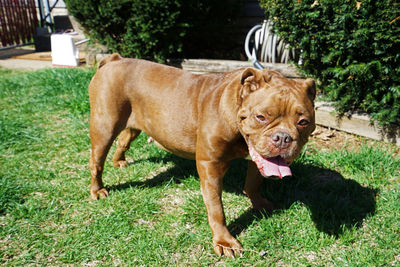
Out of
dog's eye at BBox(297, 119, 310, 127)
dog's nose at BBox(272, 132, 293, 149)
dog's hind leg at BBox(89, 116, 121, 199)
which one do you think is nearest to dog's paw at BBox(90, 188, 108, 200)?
dog's hind leg at BBox(89, 116, 121, 199)

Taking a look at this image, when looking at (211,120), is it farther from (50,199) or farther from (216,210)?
(50,199)

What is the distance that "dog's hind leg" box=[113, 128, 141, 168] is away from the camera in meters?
3.80

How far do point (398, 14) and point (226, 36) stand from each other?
14.2 ft

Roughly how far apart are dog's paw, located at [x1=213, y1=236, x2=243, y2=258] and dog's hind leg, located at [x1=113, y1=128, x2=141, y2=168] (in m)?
1.73

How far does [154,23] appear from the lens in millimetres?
5660

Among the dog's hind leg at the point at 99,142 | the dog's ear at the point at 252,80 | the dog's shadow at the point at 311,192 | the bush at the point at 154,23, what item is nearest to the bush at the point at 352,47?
the dog's shadow at the point at 311,192

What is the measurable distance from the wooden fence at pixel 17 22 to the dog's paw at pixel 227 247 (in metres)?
12.3

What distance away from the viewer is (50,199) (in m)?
3.35

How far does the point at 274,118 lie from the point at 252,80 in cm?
33

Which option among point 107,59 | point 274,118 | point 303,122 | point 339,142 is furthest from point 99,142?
point 339,142

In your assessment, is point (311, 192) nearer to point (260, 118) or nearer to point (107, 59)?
point (260, 118)

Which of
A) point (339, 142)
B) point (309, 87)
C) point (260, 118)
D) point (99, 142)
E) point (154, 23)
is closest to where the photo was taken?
point (260, 118)

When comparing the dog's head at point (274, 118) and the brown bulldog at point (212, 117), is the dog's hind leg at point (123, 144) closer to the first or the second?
the brown bulldog at point (212, 117)

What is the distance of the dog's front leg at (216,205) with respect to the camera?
2.59 metres
